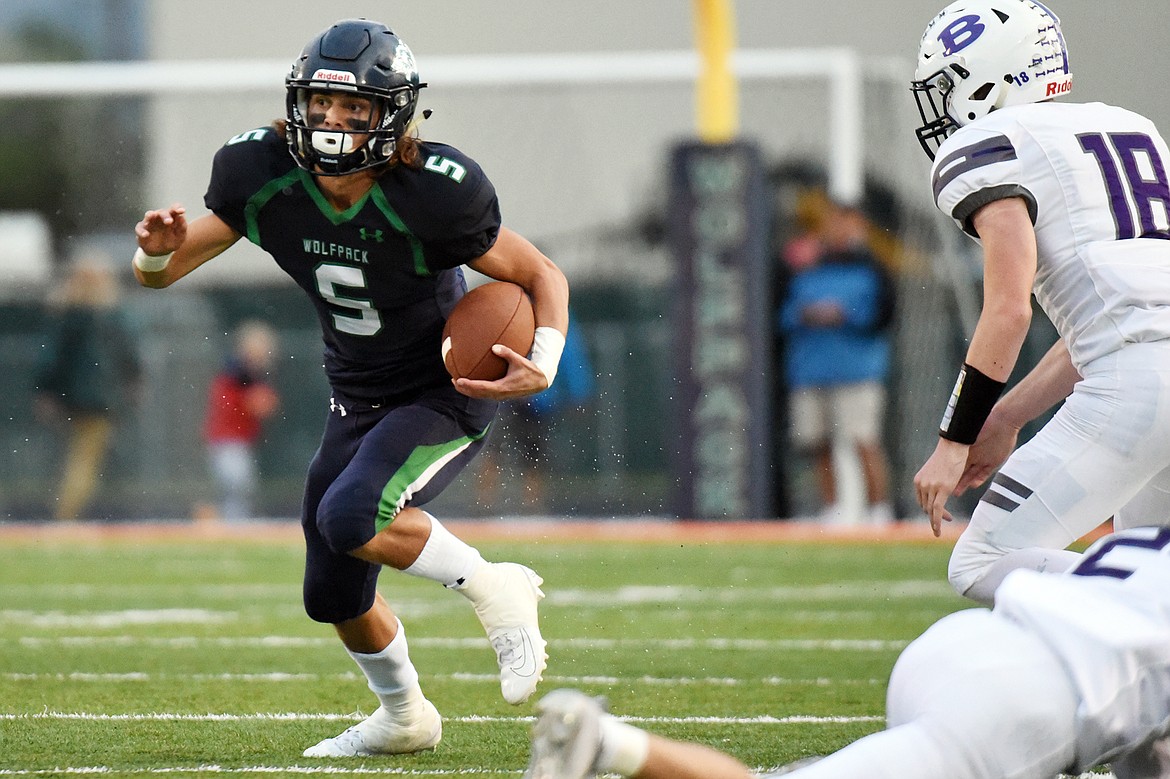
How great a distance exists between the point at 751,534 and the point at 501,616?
5.64 m

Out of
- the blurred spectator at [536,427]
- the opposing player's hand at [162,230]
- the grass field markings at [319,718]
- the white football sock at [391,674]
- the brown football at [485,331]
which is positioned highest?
the opposing player's hand at [162,230]

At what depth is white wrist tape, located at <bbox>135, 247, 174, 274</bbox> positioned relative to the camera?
3721mm

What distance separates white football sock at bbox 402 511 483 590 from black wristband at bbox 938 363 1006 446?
1.05m

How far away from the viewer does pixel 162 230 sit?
364 centimetres

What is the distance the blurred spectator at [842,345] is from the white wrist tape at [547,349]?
588 centimetres

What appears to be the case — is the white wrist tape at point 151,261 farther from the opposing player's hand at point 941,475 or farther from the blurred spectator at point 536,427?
the blurred spectator at point 536,427

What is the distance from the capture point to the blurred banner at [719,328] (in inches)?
382

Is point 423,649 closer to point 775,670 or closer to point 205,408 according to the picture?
point 775,670

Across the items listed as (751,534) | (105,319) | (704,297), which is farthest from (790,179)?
(105,319)

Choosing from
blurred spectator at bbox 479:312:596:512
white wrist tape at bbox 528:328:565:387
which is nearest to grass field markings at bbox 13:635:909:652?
white wrist tape at bbox 528:328:565:387

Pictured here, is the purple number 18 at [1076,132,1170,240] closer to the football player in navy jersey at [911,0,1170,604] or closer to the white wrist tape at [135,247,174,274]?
the football player in navy jersey at [911,0,1170,604]

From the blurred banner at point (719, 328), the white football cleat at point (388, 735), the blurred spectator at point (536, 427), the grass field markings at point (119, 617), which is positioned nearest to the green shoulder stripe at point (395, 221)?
the white football cleat at point (388, 735)

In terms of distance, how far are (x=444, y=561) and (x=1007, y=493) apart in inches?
47.0

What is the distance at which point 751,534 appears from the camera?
359 inches
